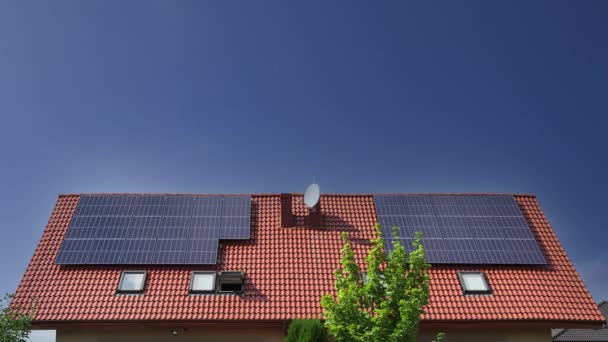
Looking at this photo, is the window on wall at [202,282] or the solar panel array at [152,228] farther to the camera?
the solar panel array at [152,228]

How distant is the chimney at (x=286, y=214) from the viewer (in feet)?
64.5

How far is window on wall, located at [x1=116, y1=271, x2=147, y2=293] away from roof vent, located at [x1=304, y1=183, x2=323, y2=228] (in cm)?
693

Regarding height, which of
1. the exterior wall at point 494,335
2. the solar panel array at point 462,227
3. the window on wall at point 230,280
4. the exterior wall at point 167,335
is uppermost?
the solar panel array at point 462,227

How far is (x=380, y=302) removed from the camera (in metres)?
13.0

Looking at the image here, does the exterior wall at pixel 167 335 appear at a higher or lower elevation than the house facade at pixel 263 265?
lower

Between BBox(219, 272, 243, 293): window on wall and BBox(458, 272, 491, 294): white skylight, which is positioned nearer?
BBox(458, 272, 491, 294): white skylight

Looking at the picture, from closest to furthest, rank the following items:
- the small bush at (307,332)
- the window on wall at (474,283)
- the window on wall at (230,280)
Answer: the small bush at (307,332) < the window on wall at (474,283) < the window on wall at (230,280)

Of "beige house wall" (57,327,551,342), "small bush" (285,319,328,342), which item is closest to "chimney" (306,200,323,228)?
"beige house wall" (57,327,551,342)

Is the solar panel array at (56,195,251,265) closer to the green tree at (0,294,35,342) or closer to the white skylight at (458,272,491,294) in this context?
the green tree at (0,294,35,342)

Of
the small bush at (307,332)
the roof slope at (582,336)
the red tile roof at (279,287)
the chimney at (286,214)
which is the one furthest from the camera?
the roof slope at (582,336)

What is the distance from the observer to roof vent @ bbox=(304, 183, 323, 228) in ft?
64.6

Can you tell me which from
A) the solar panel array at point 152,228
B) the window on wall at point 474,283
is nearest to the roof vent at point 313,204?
the solar panel array at point 152,228

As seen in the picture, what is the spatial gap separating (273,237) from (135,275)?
5.45 meters

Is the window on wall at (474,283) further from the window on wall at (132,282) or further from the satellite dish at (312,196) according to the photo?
the window on wall at (132,282)
